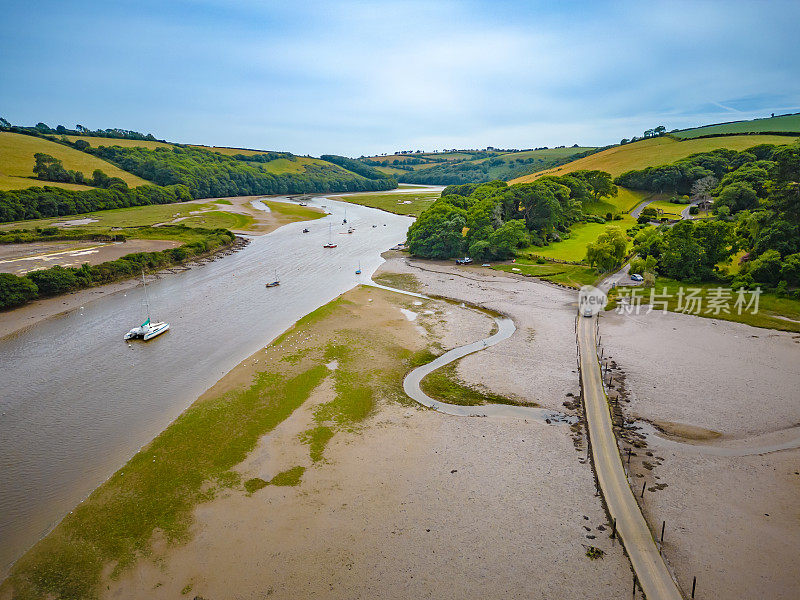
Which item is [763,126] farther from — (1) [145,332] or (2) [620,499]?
(1) [145,332]

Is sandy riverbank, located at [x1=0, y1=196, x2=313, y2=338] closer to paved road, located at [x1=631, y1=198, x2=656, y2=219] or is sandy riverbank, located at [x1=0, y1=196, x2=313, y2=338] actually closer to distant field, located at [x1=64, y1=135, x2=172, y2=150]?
paved road, located at [x1=631, y1=198, x2=656, y2=219]

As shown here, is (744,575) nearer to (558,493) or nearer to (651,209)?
(558,493)

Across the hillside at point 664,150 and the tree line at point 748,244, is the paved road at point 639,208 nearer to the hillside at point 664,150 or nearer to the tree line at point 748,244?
the hillside at point 664,150

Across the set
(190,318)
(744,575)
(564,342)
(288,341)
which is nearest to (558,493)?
(744,575)

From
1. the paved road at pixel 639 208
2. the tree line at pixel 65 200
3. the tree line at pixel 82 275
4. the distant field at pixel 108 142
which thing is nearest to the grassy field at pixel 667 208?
the paved road at pixel 639 208

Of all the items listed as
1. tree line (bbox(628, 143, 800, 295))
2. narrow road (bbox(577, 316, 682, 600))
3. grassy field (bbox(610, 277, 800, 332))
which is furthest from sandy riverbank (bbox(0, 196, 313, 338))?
tree line (bbox(628, 143, 800, 295))

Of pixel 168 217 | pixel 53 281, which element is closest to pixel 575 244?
pixel 53 281
